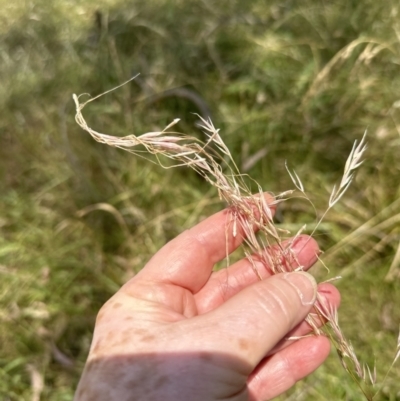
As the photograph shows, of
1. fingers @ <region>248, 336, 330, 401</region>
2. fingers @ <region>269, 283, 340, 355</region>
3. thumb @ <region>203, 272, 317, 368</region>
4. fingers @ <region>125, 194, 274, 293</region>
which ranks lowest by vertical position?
fingers @ <region>248, 336, 330, 401</region>

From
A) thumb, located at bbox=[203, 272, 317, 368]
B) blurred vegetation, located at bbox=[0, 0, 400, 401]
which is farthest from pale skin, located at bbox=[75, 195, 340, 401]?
blurred vegetation, located at bbox=[0, 0, 400, 401]

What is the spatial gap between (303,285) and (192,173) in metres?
0.88

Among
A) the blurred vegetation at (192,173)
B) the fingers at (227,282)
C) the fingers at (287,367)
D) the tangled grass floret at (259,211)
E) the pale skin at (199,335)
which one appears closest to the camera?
the pale skin at (199,335)

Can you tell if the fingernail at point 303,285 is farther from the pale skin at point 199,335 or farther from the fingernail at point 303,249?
the fingernail at point 303,249

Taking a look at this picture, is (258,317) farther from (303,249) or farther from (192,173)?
(192,173)

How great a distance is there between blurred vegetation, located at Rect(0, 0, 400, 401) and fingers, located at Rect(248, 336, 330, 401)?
193mm

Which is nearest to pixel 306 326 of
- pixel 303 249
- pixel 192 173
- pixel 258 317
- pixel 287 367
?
pixel 287 367

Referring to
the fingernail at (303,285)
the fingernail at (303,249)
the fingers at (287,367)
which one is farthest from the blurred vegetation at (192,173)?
the fingernail at (303,285)

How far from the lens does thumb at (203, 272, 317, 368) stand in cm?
96

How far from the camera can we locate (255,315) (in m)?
0.98

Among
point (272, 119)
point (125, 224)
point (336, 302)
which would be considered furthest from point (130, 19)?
point (336, 302)

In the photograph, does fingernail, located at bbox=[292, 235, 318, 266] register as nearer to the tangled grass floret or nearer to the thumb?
the tangled grass floret

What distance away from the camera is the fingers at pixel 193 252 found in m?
1.29

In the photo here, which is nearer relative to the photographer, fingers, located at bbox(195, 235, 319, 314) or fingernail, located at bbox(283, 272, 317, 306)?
fingernail, located at bbox(283, 272, 317, 306)
